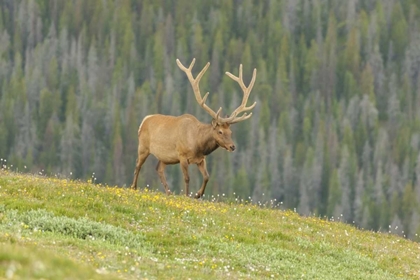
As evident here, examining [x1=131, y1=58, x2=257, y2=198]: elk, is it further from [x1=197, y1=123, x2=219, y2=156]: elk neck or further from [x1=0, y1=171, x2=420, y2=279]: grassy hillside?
[x1=0, y1=171, x2=420, y2=279]: grassy hillside

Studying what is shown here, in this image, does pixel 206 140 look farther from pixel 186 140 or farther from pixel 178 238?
pixel 178 238

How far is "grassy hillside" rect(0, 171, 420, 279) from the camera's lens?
14875mm

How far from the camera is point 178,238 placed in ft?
57.3

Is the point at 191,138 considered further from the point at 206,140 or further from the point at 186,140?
the point at 206,140

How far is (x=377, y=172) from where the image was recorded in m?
198

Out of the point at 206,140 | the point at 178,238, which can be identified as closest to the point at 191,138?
the point at 206,140

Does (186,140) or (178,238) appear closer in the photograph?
(178,238)

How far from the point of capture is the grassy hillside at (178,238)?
48.8 ft

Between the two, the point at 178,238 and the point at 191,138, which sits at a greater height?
the point at 191,138

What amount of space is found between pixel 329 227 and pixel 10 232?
9.36 meters

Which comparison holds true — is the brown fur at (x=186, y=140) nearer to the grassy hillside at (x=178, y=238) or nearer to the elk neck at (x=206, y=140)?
the elk neck at (x=206, y=140)

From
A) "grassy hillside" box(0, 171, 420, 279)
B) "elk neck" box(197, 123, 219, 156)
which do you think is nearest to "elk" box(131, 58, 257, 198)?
"elk neck" box(197, 123, 219, 156)

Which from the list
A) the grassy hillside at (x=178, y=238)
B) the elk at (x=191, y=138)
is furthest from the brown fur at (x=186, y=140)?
the grassy hillside at (x=178, y=238)

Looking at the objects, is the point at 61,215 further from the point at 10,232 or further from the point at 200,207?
the point at 200,207
